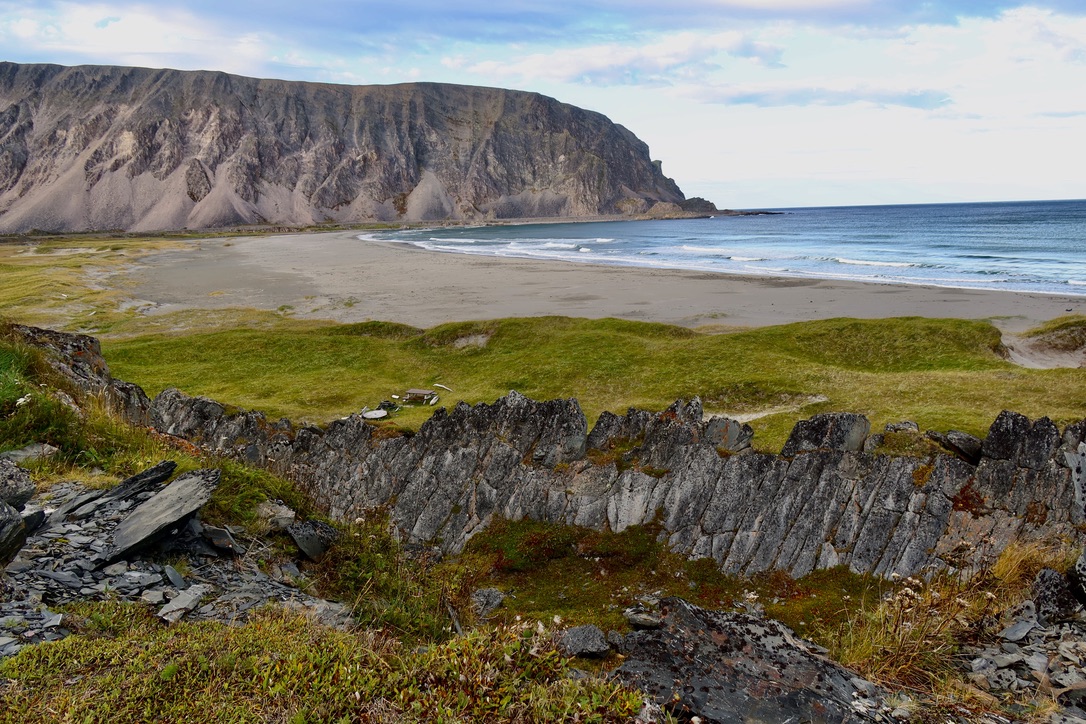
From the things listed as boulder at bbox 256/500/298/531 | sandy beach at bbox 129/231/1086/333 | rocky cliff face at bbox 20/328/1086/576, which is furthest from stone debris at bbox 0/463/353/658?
sandy beach at bbox 129/231/1086/333

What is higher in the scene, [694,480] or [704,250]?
[704,250]

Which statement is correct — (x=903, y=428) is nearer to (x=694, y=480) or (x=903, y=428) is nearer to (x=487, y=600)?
(x=694, y=480)

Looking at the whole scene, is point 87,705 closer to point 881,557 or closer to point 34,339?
point 881,557

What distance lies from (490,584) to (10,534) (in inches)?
380

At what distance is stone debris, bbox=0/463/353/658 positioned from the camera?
7.05 metres

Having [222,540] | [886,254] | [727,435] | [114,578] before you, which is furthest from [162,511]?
[886,254]

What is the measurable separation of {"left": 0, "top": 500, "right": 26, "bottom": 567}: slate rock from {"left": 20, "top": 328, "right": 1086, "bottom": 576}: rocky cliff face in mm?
6987

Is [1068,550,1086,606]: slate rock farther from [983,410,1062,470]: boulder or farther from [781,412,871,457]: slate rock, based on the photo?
[781,412,871,457]: slate rock

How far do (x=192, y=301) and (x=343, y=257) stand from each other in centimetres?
5790

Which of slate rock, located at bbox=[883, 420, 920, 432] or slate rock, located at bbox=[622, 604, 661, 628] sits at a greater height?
slate rock, located at bbox=[883, 420, 920, 432]

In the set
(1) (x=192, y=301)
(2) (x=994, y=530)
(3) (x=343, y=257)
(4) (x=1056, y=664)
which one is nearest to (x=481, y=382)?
(2) (x=994, y=530)

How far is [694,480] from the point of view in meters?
16.5

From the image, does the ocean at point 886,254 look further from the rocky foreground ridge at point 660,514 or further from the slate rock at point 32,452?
the slate rock at point 32,452

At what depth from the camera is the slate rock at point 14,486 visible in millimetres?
8728
